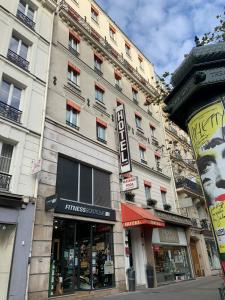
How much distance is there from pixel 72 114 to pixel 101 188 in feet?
14.5

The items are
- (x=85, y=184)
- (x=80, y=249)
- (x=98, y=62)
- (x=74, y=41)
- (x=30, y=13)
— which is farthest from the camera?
(x=98, y=62)

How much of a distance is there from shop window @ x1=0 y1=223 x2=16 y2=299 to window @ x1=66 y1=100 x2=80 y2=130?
21.1 feet

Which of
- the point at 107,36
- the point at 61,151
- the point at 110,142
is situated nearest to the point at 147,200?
the point at 110,142

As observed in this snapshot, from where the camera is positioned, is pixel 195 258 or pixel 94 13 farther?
pixel 94 13

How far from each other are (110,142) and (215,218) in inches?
529

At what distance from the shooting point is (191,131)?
3555 mm

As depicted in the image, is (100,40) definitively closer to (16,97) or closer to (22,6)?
(22,6)

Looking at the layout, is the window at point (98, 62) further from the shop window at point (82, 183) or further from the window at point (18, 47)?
the shop window at point (82, 183)

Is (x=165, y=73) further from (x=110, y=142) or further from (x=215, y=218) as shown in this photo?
(x=215, y=218)

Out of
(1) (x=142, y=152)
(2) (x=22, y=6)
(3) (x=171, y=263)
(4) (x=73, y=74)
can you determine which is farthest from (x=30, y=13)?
(3) (x=171, y=263)

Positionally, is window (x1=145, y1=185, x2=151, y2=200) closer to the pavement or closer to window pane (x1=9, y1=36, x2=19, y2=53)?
the pavement

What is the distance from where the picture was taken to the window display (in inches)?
622

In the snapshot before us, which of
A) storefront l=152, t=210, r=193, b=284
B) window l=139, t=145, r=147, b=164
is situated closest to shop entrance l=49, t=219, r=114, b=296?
storefront l=152, t=210, r=193, b=284

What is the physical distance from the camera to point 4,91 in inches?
451
